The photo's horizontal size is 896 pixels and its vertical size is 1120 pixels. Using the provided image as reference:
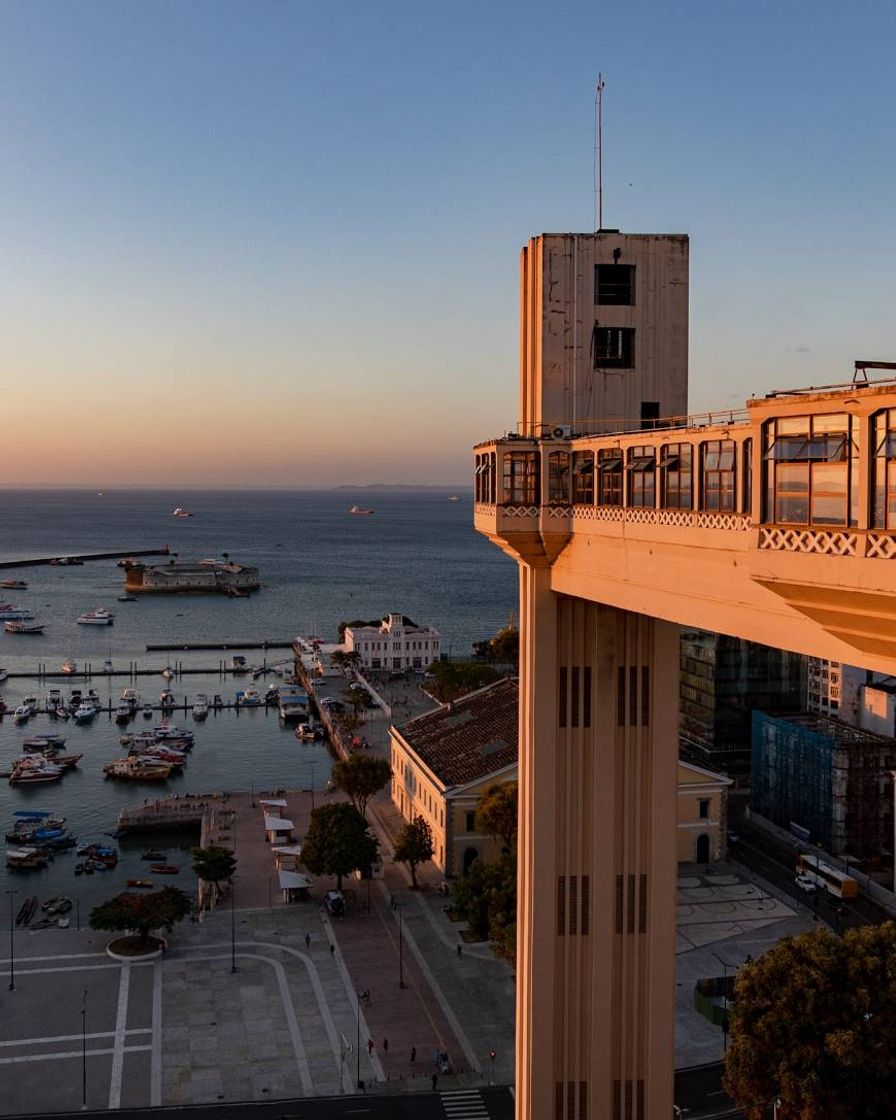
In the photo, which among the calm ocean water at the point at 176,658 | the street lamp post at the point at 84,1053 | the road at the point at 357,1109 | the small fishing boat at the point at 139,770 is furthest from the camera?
the small fishing boat at the point at 139,770

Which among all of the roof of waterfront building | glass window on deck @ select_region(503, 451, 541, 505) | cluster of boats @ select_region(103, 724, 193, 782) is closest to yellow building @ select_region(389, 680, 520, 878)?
the roof of waterfront building

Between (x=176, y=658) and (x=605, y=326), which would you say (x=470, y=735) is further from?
(x=176, y=658)

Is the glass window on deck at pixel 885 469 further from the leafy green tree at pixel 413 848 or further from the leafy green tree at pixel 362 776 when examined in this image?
the leafy green tree at pixel 362 776

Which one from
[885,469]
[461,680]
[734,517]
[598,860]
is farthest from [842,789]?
[885,469]

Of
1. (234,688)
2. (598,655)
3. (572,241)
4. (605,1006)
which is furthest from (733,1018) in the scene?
(234,688)

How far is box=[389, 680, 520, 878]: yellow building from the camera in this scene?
49750mm

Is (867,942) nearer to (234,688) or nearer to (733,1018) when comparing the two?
(733,1018)

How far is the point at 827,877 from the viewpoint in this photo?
48.6m

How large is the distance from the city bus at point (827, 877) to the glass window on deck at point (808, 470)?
139 feet

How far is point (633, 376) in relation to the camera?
1752cm

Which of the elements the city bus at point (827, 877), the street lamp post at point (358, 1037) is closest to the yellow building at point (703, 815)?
the city bus at point (827, 877)

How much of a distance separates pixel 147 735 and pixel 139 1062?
52557mm

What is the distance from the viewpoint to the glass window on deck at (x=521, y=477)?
54.6 ft

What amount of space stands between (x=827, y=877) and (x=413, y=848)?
1788 centimetres
